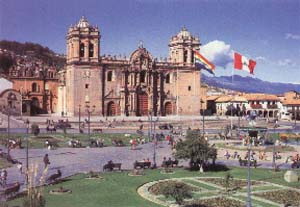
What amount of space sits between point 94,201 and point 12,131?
30803mm

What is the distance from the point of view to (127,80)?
223ft

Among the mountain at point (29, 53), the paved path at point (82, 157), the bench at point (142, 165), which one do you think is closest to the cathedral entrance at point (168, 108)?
Result: the paved path at point (82, 157)

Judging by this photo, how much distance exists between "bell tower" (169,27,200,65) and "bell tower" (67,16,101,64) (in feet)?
45.1

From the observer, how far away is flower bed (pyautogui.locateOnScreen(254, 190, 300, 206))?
2005 cm

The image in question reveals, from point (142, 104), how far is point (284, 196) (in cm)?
4848

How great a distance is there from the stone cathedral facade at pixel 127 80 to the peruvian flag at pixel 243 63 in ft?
81.8

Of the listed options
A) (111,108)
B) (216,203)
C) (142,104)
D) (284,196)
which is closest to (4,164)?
(216,203)

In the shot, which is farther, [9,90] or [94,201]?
[9,90]

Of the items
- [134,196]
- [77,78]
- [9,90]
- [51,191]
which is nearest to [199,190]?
[134,196]

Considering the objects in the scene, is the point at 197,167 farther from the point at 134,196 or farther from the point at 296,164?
the point at 134,196

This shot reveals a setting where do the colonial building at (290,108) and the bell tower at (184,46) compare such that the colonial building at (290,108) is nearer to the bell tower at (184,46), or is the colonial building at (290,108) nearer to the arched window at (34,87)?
the bell tower at (184,46)

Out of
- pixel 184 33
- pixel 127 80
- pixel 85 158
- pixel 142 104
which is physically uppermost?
pixel 184 33

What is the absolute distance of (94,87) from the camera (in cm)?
6475

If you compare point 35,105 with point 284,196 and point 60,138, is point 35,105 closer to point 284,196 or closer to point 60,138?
point 60,138
